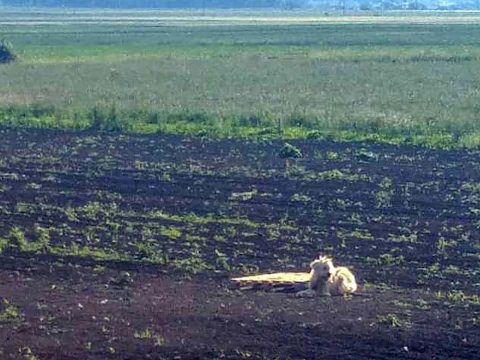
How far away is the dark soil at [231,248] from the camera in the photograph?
13305 millimetres

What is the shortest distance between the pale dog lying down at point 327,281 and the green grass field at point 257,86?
47.4 feet

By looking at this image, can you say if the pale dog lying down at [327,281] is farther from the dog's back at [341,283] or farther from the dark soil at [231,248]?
the dark soil at [231,248]

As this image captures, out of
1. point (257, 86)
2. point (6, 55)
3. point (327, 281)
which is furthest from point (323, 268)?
point (6, 55)

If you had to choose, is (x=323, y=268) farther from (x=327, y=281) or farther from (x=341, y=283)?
(x=341, y=283)

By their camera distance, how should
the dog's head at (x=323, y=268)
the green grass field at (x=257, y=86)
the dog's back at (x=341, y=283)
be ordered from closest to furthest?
the dog's head at (x=323, y=268)
the dog's back at (x=341, y=283)
the green grass field at (x=257, y=86)

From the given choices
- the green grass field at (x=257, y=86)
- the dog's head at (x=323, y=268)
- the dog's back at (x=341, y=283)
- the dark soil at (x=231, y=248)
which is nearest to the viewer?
the dark soil at (x=231, y=248)

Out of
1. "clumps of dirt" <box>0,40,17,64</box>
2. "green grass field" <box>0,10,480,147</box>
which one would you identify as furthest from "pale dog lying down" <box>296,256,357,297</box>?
"clumps of dirt" <box>0,40,17,64</box>

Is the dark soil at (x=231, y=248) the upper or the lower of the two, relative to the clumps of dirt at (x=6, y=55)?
upper

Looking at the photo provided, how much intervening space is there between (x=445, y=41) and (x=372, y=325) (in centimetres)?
6479

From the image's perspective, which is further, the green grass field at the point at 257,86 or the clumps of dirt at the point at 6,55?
the clumps of dirt at the point at 6,55

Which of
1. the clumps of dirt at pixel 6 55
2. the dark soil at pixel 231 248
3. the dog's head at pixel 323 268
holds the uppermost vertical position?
the dog's head at pixel 323 268

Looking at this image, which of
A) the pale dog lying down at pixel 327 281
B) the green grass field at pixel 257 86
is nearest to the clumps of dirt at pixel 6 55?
the green grass field at pixel 257 86

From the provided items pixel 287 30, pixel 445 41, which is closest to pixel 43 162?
pixel 445 41

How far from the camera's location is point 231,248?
1819cm
